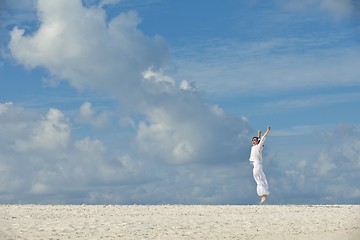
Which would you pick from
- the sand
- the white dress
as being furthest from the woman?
the sand

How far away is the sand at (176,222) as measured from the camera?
19750mm

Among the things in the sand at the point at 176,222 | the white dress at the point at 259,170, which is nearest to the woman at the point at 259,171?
the white dress at the point at 259,170

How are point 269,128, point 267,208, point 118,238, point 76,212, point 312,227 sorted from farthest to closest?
point 269,128
point 267,208
point 76,212
point 312,227
point 118,238

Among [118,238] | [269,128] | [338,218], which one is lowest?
[118,238]

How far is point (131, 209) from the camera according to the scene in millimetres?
25516

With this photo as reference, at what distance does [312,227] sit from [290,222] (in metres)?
0.86

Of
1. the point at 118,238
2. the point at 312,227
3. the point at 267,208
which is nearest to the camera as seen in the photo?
the point at 118,238

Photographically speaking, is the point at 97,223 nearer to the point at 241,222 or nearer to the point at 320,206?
the point at 241,222

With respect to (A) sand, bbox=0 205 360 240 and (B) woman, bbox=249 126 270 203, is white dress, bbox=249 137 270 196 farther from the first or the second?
(A) sand, bbox=0 205 360 240

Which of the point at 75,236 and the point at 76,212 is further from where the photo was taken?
the point at 76,212

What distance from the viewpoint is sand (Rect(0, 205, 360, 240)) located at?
19.8 metres

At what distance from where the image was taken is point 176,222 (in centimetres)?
2169

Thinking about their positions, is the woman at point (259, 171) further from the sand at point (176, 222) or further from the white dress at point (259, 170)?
the sand at point (176, 222)

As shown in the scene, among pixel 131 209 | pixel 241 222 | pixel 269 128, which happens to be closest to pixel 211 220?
pixel 241 222
